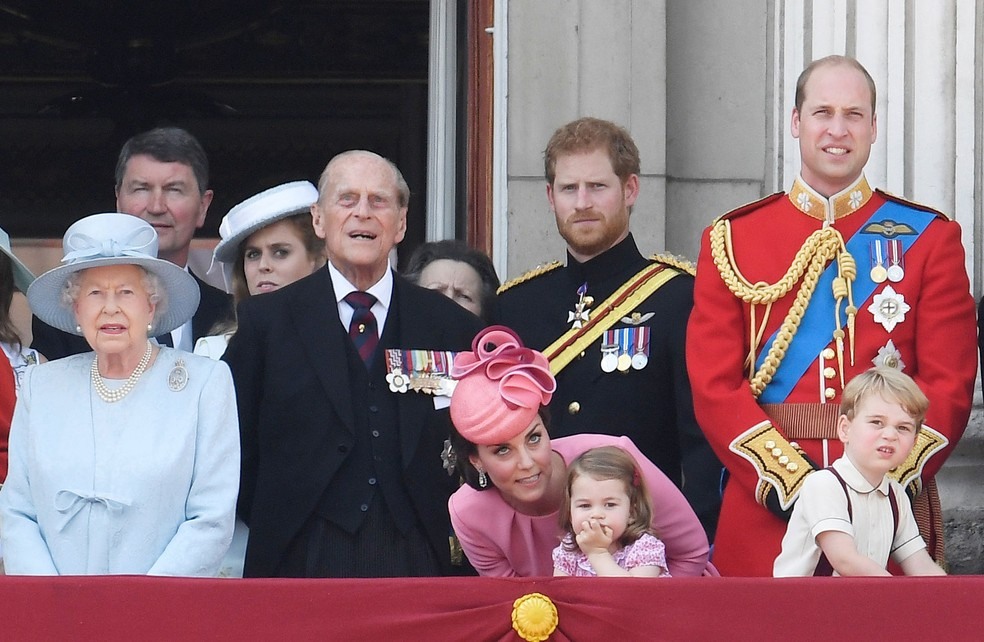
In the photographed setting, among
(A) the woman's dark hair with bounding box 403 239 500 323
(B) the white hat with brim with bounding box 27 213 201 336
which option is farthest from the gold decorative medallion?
(A) the woman's dark hair with bounding box 403 239 500 323

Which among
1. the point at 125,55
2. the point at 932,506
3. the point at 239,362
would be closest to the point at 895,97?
the point at 932,506

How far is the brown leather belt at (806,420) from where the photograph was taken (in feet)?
14.1

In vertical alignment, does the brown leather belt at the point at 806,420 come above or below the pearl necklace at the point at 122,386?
below

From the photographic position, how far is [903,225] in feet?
14.6

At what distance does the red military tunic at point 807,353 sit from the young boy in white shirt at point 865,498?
13cm

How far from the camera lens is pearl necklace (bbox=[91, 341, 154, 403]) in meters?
4.20

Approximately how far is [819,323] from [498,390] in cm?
76

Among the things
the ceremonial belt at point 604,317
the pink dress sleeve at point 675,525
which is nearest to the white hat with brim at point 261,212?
the ceremonial belt at point 604,317

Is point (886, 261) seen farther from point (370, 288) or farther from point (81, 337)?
point (81, 337)

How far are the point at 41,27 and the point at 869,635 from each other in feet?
20.7

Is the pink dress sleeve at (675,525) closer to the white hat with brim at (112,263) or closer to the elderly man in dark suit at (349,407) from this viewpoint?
the elderly man in dark suit at (349,407)

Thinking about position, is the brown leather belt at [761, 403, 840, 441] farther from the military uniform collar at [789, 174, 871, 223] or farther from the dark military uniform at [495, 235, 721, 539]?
the military uniform collar at [789, 174, 871, 223]

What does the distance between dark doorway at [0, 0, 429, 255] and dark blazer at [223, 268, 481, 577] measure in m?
4.45

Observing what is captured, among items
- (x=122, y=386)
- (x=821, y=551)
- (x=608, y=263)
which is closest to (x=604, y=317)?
(x=608, y=263)
